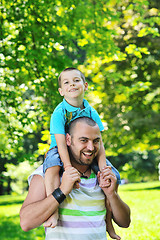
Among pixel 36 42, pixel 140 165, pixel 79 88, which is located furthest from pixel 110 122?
pixel 140 165

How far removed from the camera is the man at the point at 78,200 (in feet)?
8.18

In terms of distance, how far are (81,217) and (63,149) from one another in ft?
1.81

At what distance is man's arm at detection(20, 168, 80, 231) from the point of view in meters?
2.46

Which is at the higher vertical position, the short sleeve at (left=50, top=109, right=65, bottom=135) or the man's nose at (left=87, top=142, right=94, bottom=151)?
the short sleeve at (left=50, top=109, right=65, bottom=135)

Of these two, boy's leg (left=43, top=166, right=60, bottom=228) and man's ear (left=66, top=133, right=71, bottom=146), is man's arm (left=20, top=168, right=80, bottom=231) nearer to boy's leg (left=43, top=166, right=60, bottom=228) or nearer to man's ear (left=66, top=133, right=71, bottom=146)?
boy's leg (left=43, top=166, right=60, bottom=228)

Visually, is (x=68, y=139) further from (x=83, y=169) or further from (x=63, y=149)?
(x=83, y=169)

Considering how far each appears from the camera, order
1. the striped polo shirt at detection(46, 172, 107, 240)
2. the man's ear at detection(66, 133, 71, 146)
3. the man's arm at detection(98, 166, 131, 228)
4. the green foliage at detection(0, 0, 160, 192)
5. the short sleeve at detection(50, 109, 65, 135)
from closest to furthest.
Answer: the striped polo shirt at detection(46, 172, 107, 240) → the man's arm at detection(98, 166, 131, 228) → the man's ear at detection(66, 133, 71, 146) → the short sleeve at detection(50, 109, 65, 135) → the green foliage at detection(0, 0, 160, 192)

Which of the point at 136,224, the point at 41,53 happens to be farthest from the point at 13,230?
the point at 41,53

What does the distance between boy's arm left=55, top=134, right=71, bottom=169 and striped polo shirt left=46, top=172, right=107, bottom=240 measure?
219 mm

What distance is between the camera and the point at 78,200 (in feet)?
8.88

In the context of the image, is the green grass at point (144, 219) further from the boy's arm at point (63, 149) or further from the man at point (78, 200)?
the boy's arm at point (63, 149)

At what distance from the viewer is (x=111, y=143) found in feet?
39.6

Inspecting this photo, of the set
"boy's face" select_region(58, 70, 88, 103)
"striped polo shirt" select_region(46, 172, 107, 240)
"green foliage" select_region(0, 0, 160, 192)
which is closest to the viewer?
"striped polo shirt" select_region(46, 172, 107, 240)

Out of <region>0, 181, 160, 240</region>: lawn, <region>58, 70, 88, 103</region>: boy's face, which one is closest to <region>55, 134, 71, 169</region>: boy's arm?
<region>58, 70, 88, 103</region>: boy's face
